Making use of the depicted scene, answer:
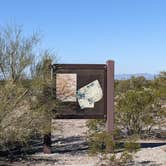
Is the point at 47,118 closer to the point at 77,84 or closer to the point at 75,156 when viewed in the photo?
the point at 75,156

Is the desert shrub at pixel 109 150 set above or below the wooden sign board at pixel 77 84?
below

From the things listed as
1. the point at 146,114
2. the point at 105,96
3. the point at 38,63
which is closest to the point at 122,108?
the point at 146,114

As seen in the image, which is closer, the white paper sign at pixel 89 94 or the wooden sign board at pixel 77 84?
the wooden sign board at pixel 77 84

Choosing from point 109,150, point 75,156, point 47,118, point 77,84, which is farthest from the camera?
point 77,84

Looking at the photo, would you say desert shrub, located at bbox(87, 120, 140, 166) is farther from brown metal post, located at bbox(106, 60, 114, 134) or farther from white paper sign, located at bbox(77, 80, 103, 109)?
white paper sign, located at bbox(77, 80, 103, 109)

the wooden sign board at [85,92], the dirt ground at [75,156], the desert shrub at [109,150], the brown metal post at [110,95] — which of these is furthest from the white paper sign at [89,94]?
the desert shrub at [109,150]

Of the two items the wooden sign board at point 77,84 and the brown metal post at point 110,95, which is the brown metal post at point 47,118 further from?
the brown metal post at point 110,95

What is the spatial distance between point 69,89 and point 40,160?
2345 mm

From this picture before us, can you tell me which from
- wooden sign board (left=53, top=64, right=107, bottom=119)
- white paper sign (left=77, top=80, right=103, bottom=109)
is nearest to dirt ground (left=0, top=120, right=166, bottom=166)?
wooden sign board (left=53, top=64, right=107, bottom=119)

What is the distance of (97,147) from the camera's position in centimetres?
1241

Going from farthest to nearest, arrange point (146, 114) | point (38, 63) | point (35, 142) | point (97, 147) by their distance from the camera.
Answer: point (146, 114) < point (35, 142) < point (38, 63) < point (97, 147)

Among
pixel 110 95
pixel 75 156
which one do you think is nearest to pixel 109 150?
pixel 75 156

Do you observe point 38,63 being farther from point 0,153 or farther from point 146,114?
point 146,114

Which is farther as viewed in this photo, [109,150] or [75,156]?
[75,156]
